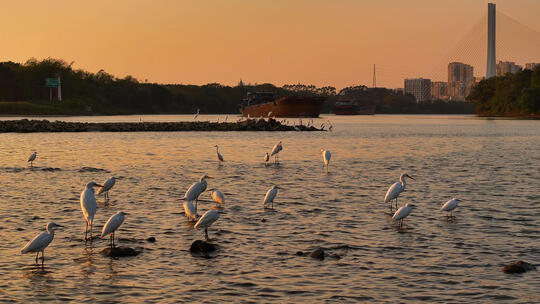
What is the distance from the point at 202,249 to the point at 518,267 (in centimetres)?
648

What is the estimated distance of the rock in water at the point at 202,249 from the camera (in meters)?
14.4

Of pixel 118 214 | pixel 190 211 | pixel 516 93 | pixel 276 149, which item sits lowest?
pixel 190 211

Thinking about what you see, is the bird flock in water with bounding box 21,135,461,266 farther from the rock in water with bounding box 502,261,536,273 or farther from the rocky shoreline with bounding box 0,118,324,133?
the rocky shoreline with bounding box 0,118,324,133

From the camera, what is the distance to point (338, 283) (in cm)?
1222

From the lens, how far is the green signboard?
594 ft

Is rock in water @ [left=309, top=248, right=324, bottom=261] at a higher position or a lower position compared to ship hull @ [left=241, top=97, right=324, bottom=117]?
lower

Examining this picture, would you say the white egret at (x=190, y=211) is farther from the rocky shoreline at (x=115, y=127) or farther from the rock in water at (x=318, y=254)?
→ the rocky shoreline at (x=115, y=127)

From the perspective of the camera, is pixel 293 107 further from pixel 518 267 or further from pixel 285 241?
pixel 518 267

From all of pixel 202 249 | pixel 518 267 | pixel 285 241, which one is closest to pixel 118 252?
pixel 202 249

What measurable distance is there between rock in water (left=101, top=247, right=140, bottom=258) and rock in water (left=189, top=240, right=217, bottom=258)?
124cm

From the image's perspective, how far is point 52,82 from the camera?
598 ft

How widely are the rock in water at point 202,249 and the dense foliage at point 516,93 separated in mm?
170649

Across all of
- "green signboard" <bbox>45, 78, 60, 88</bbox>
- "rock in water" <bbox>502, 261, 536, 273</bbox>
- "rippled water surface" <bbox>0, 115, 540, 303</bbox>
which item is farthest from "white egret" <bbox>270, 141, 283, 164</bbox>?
"green signboard" <bbox>45, 78, 60, 88</bbox>

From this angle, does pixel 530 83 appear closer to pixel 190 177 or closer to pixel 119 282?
pixel 190 177
